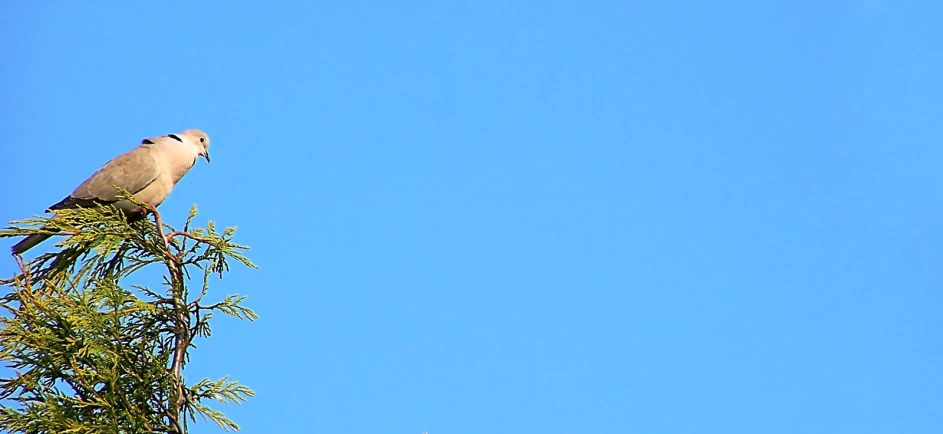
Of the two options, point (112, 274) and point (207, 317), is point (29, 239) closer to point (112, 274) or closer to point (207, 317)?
point (112, 274)

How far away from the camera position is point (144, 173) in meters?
6.62

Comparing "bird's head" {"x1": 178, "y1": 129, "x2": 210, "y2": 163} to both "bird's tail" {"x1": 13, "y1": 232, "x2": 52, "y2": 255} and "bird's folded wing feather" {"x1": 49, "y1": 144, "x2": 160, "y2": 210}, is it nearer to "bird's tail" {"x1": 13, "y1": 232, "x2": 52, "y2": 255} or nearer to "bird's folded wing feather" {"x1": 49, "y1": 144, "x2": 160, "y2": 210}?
"bird's folded wing feather" {"x1": 49, "y1": 144, "x2": 160, "y2": 210}

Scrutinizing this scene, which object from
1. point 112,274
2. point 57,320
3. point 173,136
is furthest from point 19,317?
point 173,136

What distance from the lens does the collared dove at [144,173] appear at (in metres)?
6.19

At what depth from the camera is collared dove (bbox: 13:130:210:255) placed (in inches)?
244

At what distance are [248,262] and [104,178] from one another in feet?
6.48

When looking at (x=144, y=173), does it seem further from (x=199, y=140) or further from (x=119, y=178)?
(x=199, y=140)

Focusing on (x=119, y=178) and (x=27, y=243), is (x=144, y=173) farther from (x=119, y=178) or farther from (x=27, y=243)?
(x=27, y=243)

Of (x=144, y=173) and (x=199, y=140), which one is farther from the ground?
(x=199, y=140)

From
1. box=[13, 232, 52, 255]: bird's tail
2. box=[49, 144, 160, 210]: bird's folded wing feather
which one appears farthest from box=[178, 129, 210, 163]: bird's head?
box=[13, 232, 52, 255]: bird's tail

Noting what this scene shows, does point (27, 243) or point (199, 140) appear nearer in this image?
point (27, 243)

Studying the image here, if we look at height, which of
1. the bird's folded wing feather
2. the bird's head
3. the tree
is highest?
the bird's head

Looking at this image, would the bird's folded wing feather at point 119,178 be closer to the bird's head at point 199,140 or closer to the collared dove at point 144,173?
the collared dove at point 144,173

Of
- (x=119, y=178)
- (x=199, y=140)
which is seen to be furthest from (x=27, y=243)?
(x=199, y=140)
